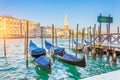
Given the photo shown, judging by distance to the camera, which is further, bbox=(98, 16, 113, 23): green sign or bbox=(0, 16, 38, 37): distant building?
bbox=(0, 16, 38, 37): distant building

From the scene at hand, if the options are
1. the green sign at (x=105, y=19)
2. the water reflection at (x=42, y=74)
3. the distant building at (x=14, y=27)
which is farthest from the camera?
the distant building at (x=14, y=27)

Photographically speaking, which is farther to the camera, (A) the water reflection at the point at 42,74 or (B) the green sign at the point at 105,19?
(B) the green sign at the point at 105,19

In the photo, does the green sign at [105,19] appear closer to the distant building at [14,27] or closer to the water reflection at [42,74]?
the water reflection at [42,74]

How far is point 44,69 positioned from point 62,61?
331 cm

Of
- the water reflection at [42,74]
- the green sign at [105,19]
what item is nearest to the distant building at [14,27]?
the green sign at [105,19]

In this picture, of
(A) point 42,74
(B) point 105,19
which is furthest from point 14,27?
(A) point 42,74

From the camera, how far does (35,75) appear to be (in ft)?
37.2

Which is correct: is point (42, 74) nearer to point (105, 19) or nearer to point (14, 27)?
point (105, 19)

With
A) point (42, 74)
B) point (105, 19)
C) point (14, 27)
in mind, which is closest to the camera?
point (42, 74)

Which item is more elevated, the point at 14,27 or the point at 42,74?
the point at 14,27

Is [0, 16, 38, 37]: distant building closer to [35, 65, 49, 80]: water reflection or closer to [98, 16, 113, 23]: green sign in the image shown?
[98, 16, 113, 23]: green sign

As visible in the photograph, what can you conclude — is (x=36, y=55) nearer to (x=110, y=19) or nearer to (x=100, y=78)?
(x=110, y=19)

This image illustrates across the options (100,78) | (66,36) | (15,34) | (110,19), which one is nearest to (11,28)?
(15,34)

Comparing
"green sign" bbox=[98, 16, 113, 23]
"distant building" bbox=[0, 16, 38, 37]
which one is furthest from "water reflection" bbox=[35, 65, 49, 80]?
"distant building" bbox=[0, 16, 38, 37]
